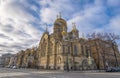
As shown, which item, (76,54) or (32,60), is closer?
(76,54)

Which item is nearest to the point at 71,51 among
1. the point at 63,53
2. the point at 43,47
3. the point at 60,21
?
the point at 63,53

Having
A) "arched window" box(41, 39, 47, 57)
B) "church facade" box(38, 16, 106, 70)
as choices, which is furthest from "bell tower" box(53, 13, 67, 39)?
"arched window" box(41, 39, 47, 57)

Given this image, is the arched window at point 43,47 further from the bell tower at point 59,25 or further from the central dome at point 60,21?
the central dome at point 60,21

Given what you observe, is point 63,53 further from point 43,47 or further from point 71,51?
point 43,47

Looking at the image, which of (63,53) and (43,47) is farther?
(43,47)

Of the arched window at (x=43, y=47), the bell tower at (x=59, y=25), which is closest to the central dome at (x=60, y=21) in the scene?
the bell tower at (x=59, y=25)

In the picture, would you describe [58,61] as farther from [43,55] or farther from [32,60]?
[32,60]

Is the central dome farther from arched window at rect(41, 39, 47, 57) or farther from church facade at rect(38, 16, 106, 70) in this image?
arched window at rect(41, 39, 47, 57)

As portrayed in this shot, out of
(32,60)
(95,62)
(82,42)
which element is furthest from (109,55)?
(32,60)

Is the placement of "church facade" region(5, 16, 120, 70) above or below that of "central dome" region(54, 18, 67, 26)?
below

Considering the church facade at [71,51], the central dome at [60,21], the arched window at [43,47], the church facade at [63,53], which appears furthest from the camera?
the central dome at [60,21]

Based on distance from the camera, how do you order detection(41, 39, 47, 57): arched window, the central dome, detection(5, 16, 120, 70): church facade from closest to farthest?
detection(5, 16, 120, 70): church facade, detection(41, 39, 47, 57): arched window, the central dome

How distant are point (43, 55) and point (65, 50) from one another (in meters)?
15.2

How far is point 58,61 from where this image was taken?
50.0 metres
